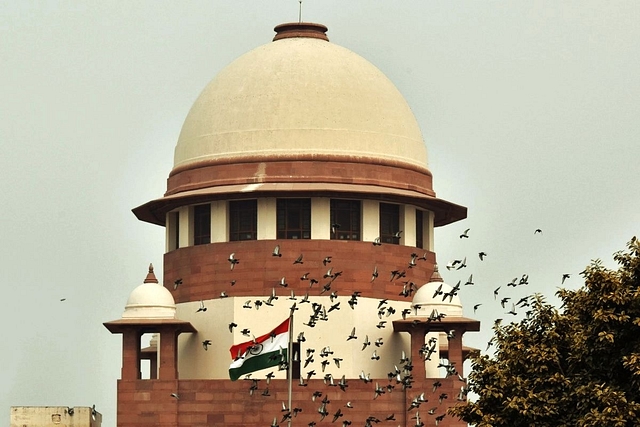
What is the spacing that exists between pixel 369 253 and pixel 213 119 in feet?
19.0

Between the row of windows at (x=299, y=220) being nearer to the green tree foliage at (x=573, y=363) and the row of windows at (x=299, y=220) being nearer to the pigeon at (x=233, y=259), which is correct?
the pigeon at (x=233, y=259)

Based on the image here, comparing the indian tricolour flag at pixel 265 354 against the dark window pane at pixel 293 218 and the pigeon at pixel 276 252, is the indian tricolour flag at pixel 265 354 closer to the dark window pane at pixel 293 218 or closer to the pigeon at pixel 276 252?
the pigeon at pixel 276 252

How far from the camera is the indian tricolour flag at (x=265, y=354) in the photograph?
213 feet

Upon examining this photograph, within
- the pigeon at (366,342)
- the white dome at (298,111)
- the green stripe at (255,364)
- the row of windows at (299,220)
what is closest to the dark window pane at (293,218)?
the row of windows at (299,220)

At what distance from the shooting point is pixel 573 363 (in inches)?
2032

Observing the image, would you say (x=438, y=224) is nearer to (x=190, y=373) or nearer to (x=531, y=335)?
(x=190, y=373)

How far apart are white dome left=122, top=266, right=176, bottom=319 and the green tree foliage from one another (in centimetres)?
→ 1504

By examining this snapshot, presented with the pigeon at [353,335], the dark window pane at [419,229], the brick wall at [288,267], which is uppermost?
the dark window pane at [419,229]

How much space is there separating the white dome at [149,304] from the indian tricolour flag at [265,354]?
2646 millimetres

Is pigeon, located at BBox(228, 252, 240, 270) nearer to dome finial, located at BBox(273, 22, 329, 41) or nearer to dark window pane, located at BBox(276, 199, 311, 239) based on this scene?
dark window pane, located at BBox(276, 199, 311, 239)

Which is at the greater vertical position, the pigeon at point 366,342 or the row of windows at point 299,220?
the row of windows at point 299,220

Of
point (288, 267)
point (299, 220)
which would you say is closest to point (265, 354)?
point (288, 267)

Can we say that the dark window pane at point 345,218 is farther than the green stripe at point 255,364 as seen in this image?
Yes

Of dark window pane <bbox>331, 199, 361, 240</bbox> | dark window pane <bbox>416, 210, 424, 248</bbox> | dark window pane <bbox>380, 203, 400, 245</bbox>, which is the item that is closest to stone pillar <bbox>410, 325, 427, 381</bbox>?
dark window pane <bbox>380, 203, 400, 245</bbox>
